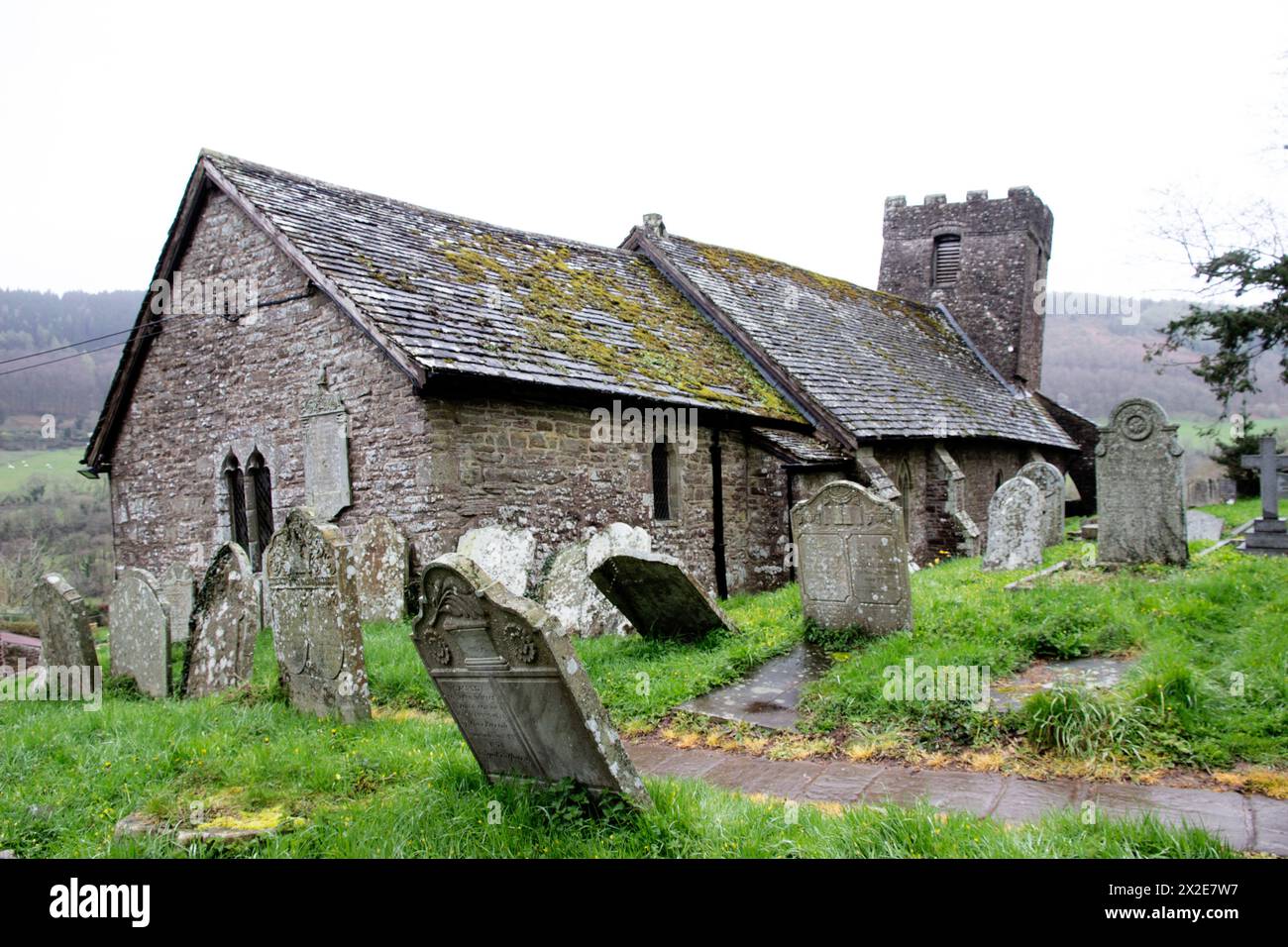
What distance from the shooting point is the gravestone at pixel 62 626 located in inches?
352

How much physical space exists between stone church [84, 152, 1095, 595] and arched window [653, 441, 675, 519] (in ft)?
0.12

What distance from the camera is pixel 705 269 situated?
20219 mm

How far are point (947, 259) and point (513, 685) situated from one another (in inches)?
1061

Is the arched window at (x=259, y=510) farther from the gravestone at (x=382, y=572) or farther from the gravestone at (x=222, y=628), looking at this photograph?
the gravestone at (x=222, y=628)

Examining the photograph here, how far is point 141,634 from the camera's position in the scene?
29.5 feet

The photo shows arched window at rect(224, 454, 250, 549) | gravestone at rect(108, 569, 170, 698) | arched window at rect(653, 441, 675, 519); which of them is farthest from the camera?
arched window at rect(653, 441, 675, 519)

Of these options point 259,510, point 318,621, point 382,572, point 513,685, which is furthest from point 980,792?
point 259,510

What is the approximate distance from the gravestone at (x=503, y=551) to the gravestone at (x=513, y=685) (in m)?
6.09

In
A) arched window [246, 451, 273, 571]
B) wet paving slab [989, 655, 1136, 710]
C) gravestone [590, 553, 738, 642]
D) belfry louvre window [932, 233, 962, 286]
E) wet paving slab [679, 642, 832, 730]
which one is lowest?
wet paving slab [679, 642, 832, 730]

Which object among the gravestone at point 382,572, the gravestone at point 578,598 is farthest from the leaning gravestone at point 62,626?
the gravestone at point 578,598

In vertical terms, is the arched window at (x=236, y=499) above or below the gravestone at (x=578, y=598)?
above

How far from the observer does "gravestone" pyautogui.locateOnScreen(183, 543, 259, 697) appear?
28.4 feet

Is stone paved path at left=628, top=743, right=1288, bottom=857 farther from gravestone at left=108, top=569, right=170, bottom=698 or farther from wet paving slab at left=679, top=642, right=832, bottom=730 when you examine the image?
gravestone at left=108, top=569, right=170, bottom=698

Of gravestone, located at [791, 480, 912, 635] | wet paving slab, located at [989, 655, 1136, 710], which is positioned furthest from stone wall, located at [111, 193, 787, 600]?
wet paving slab, located at [989, 655, 1136, 710]
